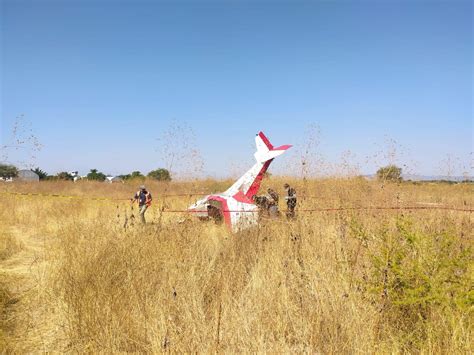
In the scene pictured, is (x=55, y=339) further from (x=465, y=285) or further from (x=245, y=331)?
(x=465, y=285)

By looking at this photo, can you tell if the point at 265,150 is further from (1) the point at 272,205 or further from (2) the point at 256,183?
(1) the point at 272,205

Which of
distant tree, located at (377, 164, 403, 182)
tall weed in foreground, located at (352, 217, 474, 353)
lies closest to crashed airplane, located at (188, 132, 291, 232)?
distant tree, located at (377, 164, 403, 182)

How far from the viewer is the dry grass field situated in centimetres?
228

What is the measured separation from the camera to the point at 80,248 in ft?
12.1

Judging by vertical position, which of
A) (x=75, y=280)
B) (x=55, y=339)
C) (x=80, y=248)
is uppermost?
(x=80, y=248)

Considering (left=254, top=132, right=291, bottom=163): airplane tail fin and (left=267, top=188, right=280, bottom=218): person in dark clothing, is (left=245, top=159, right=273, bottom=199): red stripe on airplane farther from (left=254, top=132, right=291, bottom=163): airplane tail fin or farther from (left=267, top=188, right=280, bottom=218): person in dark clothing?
(left=267, top=188, right=280, bottom=218): person in dark clothing

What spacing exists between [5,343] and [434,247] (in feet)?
12.5

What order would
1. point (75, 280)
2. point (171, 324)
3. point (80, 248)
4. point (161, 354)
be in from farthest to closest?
1. point (80, 248)
2. point (75, 280)
3. point (171, 324)
4. point (161, 354)

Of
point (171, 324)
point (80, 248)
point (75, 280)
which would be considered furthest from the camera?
point (80, 248)

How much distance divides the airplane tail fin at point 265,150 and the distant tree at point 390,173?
289cm

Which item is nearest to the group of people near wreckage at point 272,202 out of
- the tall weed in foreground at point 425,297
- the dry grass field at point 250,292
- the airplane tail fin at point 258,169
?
the airplane tail fin at point 258,169

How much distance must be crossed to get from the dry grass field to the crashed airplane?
4.67ft

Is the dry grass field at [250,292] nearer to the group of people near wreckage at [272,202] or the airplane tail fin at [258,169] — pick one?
the group of people near wreckage at [272,202]

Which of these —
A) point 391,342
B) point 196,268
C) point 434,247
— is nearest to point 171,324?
point 196,268
